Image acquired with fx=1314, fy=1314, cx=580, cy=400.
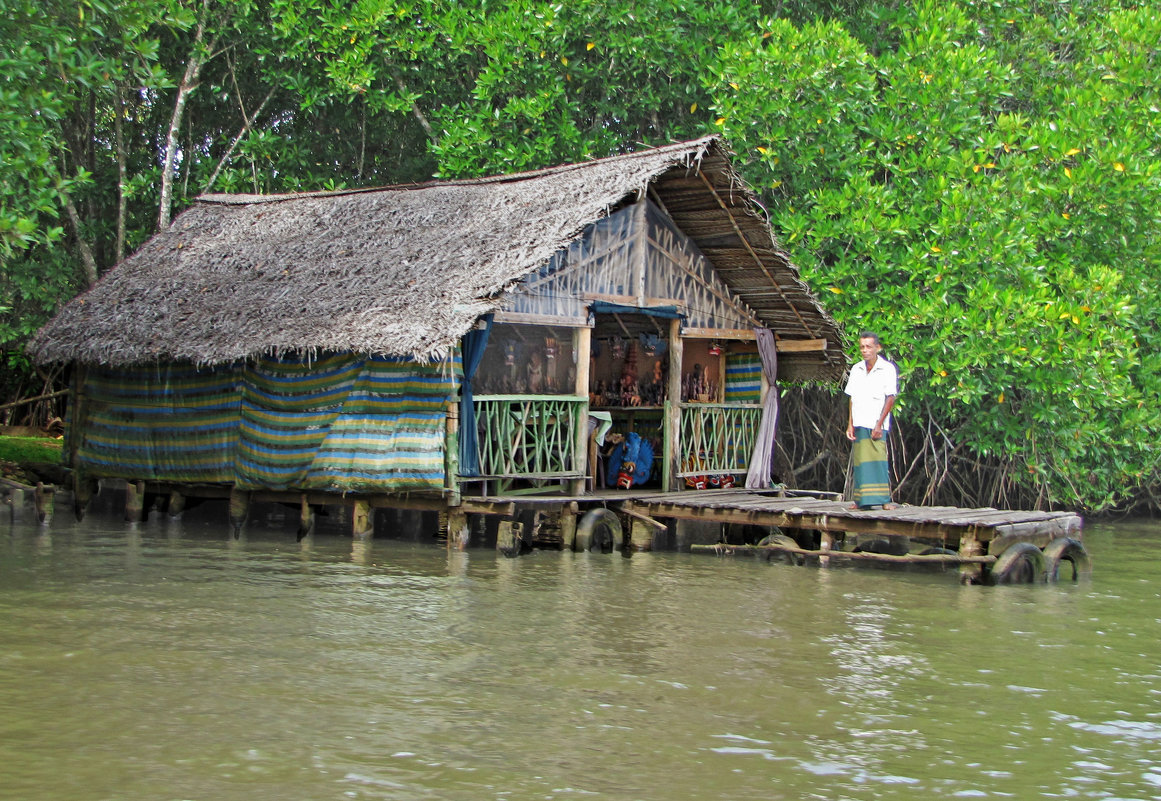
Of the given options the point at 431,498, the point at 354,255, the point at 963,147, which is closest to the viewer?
the point at 431,498

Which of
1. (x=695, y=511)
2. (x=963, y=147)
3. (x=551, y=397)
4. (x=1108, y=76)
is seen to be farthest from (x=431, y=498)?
(x=1108, y=76)

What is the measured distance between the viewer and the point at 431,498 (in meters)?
10.5

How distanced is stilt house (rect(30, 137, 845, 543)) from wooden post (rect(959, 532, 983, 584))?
3.26 meters

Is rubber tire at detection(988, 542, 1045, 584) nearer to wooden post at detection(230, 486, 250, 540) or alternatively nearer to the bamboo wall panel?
the bamboo wall panel

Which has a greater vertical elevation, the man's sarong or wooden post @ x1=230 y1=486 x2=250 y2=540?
the man's sarong

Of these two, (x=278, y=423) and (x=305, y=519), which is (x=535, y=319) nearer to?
(x=278, y=423)

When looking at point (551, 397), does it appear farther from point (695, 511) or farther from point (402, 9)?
point (402, 9)

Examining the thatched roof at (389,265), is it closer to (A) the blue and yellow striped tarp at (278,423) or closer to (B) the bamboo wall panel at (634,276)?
(B) the bamboo wall panel at (634,276)

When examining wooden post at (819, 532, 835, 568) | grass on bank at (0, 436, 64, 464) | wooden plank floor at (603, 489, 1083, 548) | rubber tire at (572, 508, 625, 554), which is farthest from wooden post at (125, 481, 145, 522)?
wooden post at (819, 532, 835, 568)

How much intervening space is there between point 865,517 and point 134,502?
6.93 m

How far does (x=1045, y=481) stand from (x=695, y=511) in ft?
17.1

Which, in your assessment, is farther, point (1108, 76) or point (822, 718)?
point (1108, 76)

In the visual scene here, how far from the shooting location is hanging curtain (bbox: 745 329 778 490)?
12867mm

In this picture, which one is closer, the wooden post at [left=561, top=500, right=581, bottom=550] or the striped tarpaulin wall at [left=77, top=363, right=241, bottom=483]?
the wooden post at [left=561, top=500, right=581, bottom=550]
